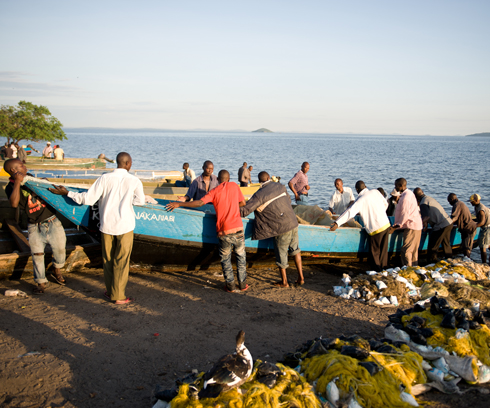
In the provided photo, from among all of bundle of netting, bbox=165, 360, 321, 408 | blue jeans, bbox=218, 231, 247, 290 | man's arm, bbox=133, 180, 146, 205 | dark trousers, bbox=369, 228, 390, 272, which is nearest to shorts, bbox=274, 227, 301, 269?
blue jeans, bbox=218, 231, 247, 290

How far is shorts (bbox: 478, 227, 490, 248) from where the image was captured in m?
9.08

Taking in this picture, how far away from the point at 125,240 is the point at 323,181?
26.6m

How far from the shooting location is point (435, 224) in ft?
27.7

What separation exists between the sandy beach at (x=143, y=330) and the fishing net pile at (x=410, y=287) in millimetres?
251

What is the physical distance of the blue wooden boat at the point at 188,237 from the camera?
6.25 m

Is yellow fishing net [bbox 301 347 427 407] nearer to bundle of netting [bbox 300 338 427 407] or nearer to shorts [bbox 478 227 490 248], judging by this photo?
bundle of netting [bbox 300 338 427 407]

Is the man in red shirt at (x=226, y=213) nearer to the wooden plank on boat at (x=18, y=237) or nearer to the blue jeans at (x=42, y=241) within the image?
the blue jeans at (x=42, y=241)

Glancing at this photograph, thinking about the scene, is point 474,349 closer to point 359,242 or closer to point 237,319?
point 237,319

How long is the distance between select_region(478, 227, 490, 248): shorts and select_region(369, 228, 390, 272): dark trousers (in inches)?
139

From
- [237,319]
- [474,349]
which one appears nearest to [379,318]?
[474,349]

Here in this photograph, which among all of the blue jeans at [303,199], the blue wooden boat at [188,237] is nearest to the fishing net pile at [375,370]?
the blue wooden boat at [188,237]

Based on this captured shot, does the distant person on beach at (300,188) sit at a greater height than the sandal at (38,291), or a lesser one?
greater

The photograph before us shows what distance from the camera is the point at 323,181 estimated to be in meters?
30.6

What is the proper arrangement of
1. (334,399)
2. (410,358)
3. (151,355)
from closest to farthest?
(334,399) < (410,358) < (151,355)
